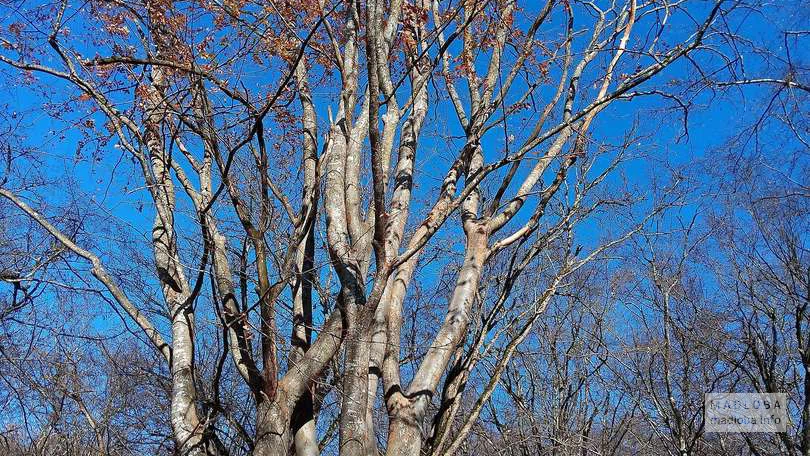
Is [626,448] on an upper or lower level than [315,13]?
lower

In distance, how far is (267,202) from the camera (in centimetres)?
516

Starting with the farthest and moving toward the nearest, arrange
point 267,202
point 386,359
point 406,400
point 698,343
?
point 698,343 < point 267,202 < point 386,359 < point 406,400

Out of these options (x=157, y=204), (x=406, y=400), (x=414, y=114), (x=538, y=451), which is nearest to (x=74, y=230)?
(x=157, y=204)

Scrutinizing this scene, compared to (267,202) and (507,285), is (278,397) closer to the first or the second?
(267,202)

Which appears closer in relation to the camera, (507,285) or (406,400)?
(406,400)

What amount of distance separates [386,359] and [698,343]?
9054 millimetres

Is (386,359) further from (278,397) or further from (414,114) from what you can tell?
(414,114)

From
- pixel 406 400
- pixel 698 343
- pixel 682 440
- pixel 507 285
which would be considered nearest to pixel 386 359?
pixel 406 400

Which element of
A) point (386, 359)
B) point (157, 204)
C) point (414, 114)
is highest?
point (414, 114)

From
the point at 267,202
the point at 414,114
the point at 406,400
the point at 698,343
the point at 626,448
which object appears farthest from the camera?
the point at 626,448

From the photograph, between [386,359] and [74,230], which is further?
[74,230]

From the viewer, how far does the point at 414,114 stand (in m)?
5.59

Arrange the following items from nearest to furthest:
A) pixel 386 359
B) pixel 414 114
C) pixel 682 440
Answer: pixel 386 359
pixel 414 114
pixel 682 440

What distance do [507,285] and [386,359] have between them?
60.8 inches
